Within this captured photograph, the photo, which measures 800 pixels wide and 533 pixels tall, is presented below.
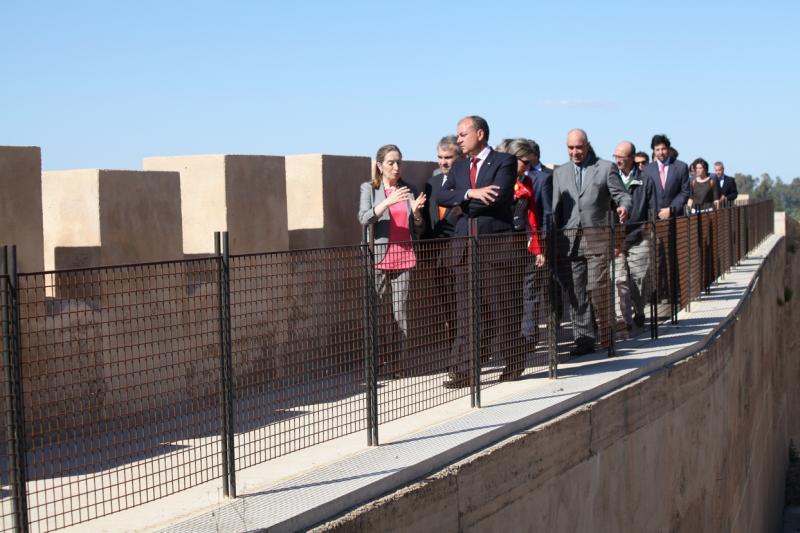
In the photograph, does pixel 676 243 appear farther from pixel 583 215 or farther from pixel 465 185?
pixel 465 185

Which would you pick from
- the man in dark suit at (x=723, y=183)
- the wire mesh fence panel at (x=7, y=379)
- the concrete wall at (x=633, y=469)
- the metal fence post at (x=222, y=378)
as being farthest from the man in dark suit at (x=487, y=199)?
the man in dark suit at (x=723, y=183)

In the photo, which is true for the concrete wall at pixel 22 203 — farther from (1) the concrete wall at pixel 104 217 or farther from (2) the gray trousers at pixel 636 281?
(2) the gray trousers at pixel 636 281

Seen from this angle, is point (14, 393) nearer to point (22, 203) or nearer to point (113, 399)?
point (113, 399)

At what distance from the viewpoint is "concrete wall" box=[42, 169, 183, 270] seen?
6.91 meters

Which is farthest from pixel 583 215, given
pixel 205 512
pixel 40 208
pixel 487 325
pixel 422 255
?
pixel 205 512

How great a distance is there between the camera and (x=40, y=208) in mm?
6406

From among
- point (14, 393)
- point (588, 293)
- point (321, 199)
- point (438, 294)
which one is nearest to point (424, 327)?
point (438, 294)

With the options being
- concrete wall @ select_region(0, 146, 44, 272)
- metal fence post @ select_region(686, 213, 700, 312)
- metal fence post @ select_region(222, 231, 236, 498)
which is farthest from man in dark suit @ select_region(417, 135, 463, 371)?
metal fence post @ select_region(686, 213, 700, 312)

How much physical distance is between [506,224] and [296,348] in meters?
2.89

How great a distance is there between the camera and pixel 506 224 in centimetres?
832

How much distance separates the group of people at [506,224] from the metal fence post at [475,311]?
0.14ft

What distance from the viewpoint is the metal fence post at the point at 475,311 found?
24.2 feet

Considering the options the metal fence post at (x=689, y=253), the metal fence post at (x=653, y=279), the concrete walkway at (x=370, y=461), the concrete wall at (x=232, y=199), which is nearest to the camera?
the concrete walkway at (x=370, y=461)

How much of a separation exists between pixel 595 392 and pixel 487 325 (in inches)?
34.9
